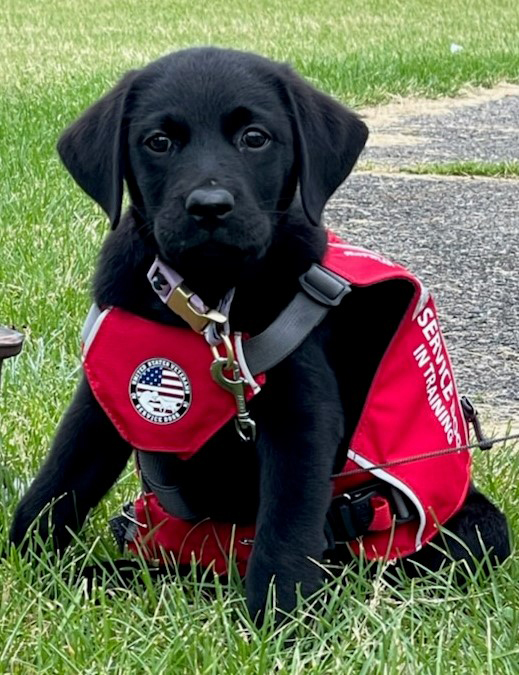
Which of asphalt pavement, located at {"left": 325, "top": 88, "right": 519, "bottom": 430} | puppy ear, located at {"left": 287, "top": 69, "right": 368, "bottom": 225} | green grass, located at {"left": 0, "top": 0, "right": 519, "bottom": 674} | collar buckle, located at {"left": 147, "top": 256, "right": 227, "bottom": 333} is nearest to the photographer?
green grass, located at {"left": 0, "top": 0, "right": 519, "bottom": 674}

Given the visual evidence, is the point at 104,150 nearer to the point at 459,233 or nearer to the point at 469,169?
the point at 459,233

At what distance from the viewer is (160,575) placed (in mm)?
2607

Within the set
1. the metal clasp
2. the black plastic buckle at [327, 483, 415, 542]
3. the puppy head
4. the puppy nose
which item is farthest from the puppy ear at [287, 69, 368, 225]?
the black plastic buckle at [327, 483, 415, 542]

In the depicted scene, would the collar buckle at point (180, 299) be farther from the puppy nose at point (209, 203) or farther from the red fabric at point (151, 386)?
the puppy nose at point (209, 203)

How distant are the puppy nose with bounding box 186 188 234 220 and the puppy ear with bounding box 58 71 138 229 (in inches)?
10.4

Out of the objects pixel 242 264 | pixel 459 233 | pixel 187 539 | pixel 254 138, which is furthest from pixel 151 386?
pixel 459 233

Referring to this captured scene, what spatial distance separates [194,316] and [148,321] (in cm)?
10

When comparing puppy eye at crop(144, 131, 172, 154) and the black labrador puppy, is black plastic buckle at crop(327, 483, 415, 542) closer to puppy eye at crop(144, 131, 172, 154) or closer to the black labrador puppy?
the black labrador puppy

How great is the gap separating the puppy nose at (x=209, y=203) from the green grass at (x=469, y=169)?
5468 mm

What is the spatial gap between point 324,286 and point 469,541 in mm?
650

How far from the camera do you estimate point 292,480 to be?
2.38 m

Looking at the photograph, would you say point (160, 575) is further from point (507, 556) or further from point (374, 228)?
point (374, 228)

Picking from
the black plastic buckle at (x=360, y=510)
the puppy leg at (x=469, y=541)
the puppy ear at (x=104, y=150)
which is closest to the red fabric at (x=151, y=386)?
the puppy ear at (x=104, y=150)

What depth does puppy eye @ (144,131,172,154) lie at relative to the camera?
2.46 metres
